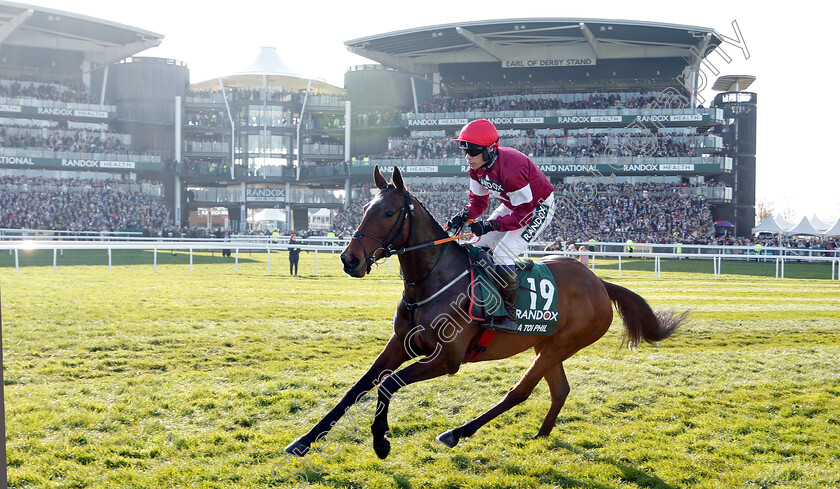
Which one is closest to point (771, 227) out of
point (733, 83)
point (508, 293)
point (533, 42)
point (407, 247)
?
point (733, 83)

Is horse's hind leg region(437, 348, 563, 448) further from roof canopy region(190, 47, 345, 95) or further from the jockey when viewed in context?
roof canopy region(190, 47, 345, 95)

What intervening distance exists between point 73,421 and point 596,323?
3713mm

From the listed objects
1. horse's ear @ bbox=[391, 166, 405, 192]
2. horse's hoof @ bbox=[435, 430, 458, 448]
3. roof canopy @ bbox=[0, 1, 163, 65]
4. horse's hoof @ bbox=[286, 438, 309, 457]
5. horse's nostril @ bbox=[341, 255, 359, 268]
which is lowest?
horse's hoof @ bbox=[435, 430, 458, 448]

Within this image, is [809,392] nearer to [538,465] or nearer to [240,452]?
[538,465]

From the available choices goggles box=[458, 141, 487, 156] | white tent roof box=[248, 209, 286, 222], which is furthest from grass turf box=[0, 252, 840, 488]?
white tent roof box=[248, 209, 286, 222]

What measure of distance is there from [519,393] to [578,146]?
35525 mm

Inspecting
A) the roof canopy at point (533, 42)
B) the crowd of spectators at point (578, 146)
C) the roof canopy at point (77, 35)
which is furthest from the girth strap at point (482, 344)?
the roof canopy at point (533, 42)

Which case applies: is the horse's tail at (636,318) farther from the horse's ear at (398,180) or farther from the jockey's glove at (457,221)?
the horse's ear at (398,180)

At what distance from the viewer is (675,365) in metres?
6.79

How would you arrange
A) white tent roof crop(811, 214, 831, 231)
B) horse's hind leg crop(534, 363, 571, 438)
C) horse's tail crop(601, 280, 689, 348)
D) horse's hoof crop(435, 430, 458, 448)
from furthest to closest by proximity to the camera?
1. white tent roof crop(811, 214, 831, 231)
2. horse's tail crop(601, 280, 689, 348)
3. horse's hind leg crop(534, 363, 571, 438)
4. horse's hoof crop(435, 430, 458, 448)

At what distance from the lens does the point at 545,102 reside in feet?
132

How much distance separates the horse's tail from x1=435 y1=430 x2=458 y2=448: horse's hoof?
6.09ft

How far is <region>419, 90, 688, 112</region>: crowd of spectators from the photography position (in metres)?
38.7

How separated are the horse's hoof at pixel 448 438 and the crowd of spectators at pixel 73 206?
32.3 metres
